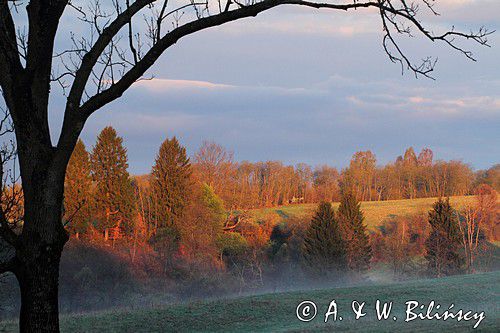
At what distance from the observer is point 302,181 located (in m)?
78.6

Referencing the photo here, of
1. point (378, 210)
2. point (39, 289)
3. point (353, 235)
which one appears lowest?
point (353, 235)

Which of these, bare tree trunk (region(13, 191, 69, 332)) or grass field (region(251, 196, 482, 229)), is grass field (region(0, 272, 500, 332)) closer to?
bare tree trunk (region(13, 191, 69, 332))

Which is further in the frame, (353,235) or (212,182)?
(212,182)

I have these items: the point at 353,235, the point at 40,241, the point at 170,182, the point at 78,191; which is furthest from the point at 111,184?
the point at 40,241

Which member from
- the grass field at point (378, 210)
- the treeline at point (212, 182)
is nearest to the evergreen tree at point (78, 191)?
the treeline at point (212, 182)

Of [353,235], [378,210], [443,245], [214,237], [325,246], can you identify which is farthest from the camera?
[378,210]

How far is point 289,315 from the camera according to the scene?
17062 mm

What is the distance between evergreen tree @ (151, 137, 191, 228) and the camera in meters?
56.9

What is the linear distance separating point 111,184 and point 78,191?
3.14 metres

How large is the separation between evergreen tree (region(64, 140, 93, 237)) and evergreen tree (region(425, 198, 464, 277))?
27247 mm

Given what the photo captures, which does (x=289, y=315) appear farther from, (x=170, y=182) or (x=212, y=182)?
(x=212, y=182)

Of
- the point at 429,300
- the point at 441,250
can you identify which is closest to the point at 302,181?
the point at 441,250

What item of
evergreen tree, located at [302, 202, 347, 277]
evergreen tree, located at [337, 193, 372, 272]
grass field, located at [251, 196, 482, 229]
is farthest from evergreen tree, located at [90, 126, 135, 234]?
evergreen tree, located at [337, 193, 372, 272]

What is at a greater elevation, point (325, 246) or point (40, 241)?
point (40, 241)
